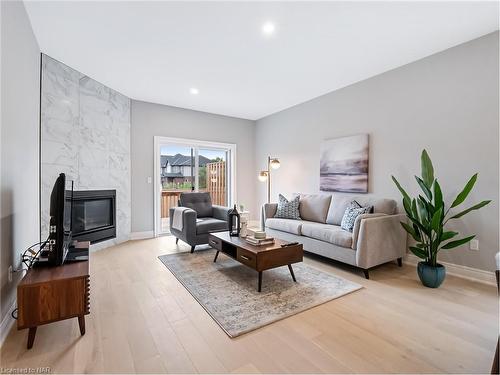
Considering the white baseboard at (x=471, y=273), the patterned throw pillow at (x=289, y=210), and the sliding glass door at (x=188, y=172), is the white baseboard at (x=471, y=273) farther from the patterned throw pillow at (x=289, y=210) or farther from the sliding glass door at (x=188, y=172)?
the sliding glass door at (x=188, y=172)

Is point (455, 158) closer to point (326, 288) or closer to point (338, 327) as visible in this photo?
point (326, 288)

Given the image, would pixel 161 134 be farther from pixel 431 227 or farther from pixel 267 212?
pixel 431 227

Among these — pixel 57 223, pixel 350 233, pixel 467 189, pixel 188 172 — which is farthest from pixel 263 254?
pixel 188 172

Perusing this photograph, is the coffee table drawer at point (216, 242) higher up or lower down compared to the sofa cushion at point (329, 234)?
lower down

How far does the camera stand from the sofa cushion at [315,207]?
397cm

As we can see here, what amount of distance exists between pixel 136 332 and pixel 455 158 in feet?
12.0

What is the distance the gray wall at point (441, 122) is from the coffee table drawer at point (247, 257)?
7.47ft

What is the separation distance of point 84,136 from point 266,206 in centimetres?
305

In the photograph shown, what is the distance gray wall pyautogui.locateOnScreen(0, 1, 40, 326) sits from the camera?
1.81 meters

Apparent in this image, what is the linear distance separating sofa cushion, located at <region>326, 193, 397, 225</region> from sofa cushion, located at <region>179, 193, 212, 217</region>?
208 cm

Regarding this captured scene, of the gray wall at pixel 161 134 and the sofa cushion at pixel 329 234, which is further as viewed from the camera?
the gray wall at pixel 161 134

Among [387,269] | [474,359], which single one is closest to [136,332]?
[474,359]

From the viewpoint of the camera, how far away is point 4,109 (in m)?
1.82

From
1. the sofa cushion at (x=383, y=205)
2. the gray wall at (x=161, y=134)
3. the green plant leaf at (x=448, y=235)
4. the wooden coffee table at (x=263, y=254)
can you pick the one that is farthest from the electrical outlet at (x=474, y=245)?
the gray wall at (x=161, y=134)
